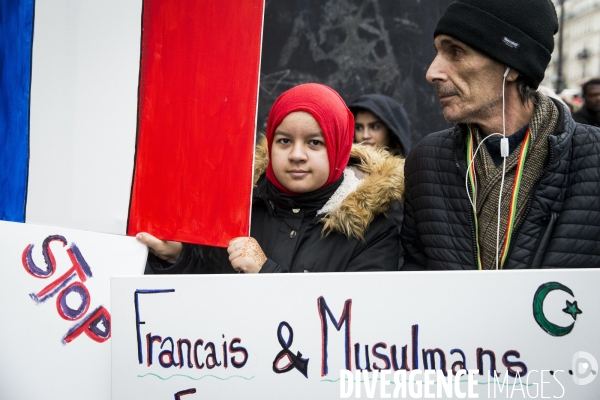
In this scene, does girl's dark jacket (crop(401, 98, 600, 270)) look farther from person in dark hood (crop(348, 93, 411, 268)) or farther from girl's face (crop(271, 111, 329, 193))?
person in dark hood (crop(348, 93, 411, 268))

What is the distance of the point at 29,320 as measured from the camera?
1.61 meters

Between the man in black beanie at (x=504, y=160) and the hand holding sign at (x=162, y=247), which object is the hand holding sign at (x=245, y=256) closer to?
the hand holding sign at (x=162, y=247)

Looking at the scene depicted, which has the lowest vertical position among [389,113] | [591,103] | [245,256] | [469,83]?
[245,256]

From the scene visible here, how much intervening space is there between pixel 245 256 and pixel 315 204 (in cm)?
34

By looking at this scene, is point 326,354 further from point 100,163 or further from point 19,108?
point 19,108

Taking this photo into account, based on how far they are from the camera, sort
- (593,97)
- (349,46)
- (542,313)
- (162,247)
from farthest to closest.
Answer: (593,97) < (349,46) < (162,247) < (542,313)

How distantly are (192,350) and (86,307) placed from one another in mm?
349

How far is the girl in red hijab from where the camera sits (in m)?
1.81

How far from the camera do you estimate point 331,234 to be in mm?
1853

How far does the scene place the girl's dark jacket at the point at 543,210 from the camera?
1556 millimetres

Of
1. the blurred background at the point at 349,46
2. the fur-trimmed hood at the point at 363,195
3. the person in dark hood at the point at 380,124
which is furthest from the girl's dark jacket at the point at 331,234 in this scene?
the blurred background at the point at 349,46

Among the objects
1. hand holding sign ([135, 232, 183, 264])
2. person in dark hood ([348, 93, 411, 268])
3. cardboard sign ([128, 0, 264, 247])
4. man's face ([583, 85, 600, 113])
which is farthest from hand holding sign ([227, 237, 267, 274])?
man's face ([583, 85, 600, 113])

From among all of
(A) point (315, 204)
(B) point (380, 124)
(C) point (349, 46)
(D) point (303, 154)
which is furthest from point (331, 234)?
(C) point (349, 46)

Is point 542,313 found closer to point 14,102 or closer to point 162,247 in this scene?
point 162,247
